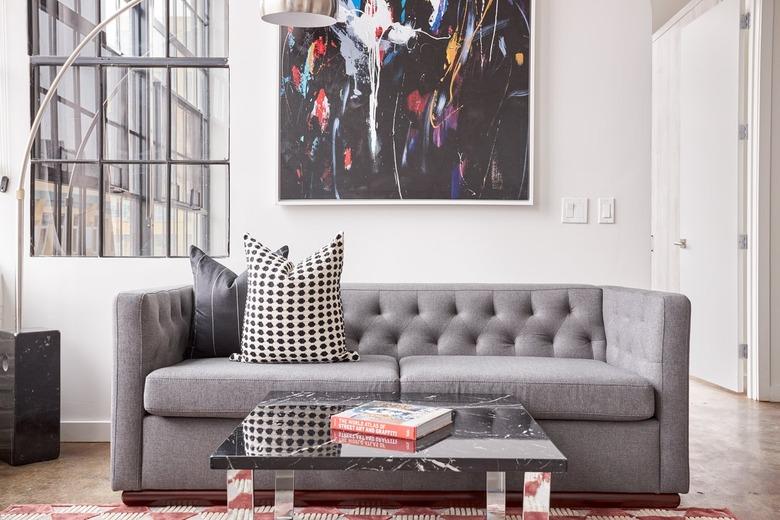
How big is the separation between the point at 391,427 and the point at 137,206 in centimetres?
220

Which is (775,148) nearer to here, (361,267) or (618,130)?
(618,130)

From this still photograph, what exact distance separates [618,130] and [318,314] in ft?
5.54

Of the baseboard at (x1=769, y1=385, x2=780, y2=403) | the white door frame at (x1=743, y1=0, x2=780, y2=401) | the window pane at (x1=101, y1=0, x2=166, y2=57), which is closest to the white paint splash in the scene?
the window pane at (x1=101, y1=0, x2=166, y2=57)

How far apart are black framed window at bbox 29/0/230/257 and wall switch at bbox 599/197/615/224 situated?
5.75 ft

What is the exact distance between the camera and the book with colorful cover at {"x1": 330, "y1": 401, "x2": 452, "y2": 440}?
1744mm

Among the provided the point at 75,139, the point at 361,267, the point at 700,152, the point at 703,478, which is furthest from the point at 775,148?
the point at 75,139

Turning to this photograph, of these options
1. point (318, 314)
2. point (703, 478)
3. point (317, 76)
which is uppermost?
point (317, 76)

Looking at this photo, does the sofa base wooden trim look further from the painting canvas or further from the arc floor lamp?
the painting canvas

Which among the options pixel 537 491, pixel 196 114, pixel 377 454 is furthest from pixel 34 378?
pixel 537 491

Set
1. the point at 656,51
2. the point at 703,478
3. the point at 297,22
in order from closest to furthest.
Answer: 1. the point at 703,478
2. the point at 297,22
3. the point at 656,51

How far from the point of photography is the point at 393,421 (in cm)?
178

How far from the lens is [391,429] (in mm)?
1752

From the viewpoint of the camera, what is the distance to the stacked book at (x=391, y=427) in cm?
172

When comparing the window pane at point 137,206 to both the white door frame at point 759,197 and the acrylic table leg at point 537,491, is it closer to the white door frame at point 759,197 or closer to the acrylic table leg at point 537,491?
the acrylic table leg at point 537,491
